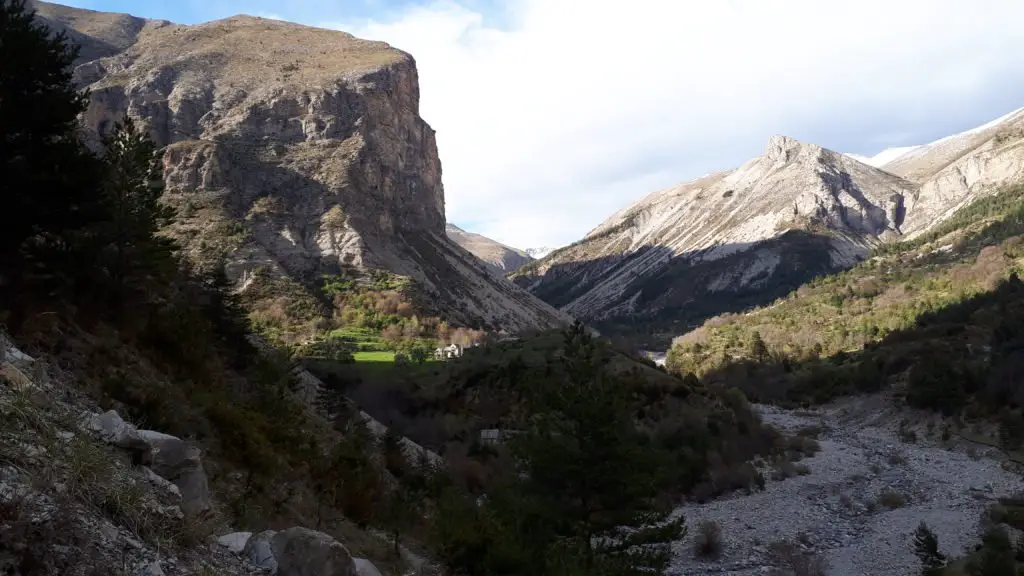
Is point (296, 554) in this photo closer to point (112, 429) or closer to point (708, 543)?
point (112, 429)

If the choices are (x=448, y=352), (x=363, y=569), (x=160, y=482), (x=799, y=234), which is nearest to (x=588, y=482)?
(x=363, y=569)

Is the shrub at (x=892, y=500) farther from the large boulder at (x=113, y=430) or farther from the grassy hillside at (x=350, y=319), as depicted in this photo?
the grassy hillside at (x=350, y=319)

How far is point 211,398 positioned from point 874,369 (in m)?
55.5

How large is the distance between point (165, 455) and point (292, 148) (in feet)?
278

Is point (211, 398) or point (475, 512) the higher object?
point (211, 398)

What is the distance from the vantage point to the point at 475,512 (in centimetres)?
1170

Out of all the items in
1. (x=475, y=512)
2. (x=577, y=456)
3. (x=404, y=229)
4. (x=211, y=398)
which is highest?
(x=404, y=229)

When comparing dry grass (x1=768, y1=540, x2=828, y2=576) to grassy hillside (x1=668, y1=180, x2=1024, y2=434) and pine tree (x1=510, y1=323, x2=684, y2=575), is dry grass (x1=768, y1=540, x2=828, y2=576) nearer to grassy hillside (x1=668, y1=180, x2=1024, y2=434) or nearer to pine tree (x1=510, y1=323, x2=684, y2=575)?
pine tree (x1=510, y1=323, x2=684, y2=575)

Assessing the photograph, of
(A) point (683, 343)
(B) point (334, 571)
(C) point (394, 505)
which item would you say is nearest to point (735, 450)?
(C) point (394, 505)

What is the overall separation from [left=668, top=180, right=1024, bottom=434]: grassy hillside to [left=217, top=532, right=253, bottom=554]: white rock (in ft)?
141

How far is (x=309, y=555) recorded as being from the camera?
199 inches

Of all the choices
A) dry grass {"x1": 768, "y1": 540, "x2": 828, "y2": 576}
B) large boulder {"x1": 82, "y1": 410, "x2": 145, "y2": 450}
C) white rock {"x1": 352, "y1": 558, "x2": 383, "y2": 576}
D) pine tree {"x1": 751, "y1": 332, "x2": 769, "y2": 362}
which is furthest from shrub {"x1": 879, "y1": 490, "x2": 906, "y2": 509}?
pine tree {"x1": 751, "y1": 332, "x2": 769, "y2": 362}

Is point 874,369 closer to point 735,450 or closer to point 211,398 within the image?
point 735,450

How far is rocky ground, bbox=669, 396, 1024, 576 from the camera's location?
A: 19.8 metres
